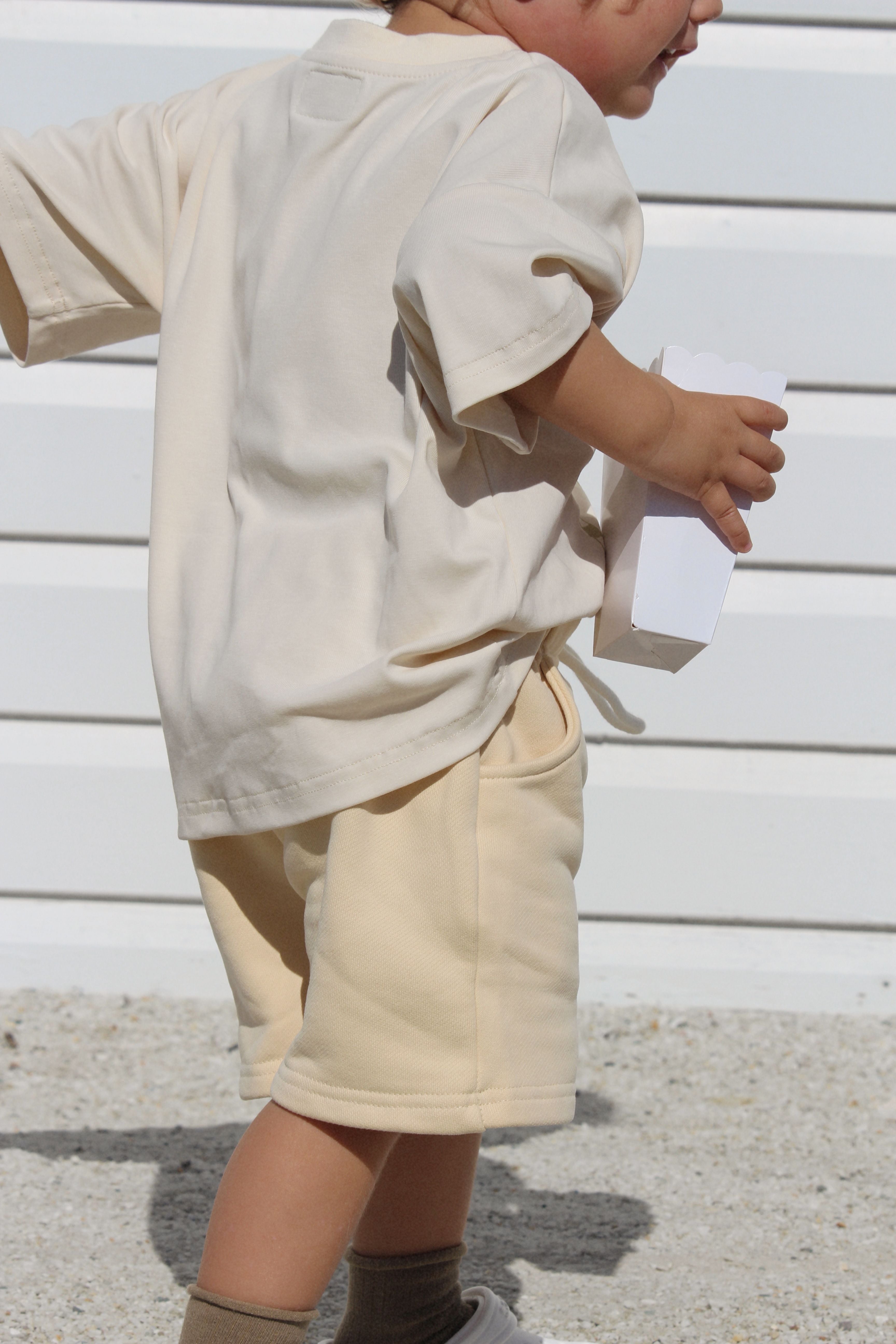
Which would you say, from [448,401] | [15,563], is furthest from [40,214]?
[15,563]

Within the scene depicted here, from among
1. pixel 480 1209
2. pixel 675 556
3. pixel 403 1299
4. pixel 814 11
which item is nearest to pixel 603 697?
pixel 675 556

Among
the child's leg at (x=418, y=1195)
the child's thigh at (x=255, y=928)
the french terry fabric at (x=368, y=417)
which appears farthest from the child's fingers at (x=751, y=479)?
the child's leg at (x=418, y=1195)

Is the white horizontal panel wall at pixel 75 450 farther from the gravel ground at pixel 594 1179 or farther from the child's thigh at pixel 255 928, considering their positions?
the child's thigh at pixel 255 928

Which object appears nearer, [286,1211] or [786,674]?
[286,1211]

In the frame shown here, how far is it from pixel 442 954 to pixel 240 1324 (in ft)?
0.94

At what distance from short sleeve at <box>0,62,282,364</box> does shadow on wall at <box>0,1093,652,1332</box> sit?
98 cm

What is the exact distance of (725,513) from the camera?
98 cm

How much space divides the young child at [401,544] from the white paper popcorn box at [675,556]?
2 centimetres

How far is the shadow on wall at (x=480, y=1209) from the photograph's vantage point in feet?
4.63

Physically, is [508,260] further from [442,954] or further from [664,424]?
[442,954]

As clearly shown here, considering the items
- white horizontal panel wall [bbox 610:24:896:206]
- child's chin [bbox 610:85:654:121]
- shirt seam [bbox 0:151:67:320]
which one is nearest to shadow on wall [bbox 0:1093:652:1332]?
shirt seam [bbox 0:151:67:320]

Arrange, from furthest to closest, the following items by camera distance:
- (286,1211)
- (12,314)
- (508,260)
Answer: (12,314) < (286,1211) < (508,260)

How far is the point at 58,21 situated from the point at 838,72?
4.09 feet

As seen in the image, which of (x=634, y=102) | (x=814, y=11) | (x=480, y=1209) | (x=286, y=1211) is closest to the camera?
(x=286, y=1211)
